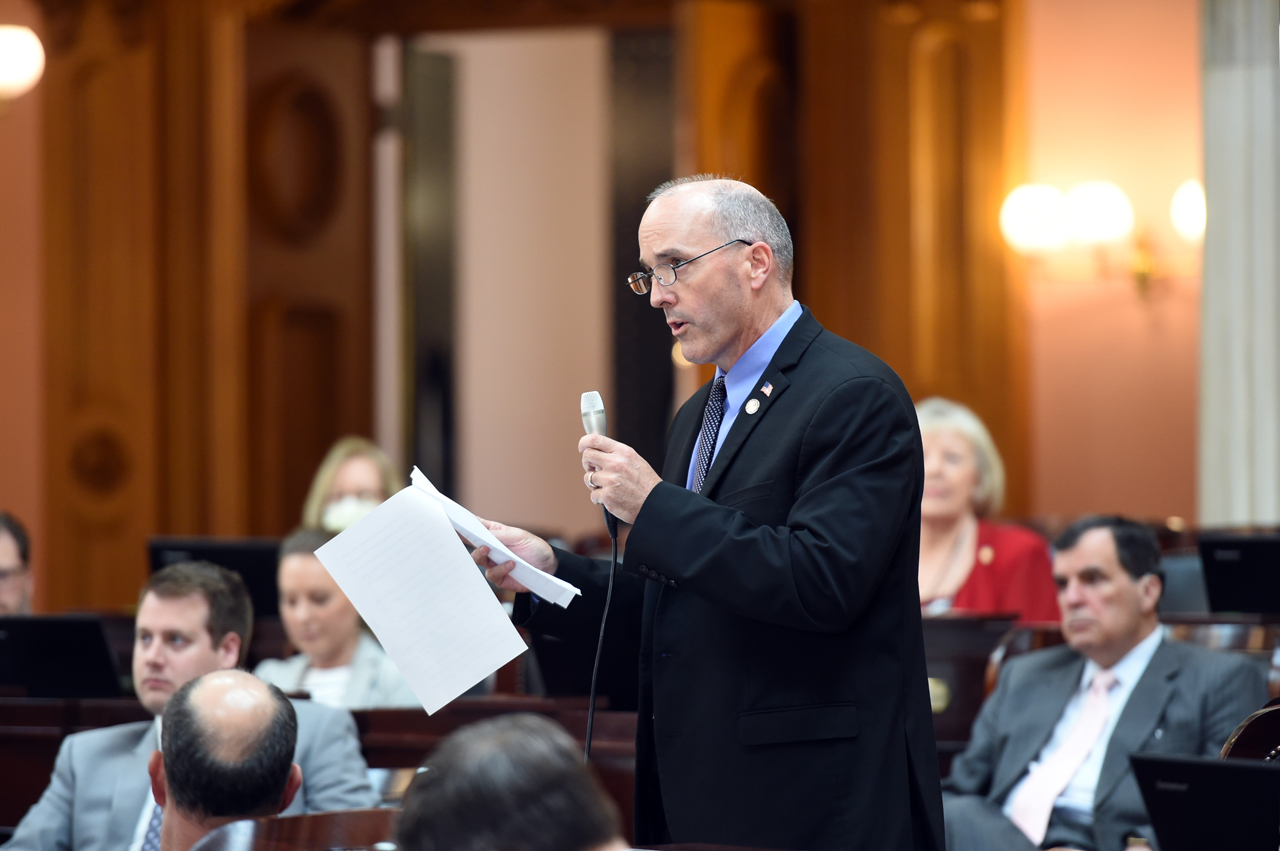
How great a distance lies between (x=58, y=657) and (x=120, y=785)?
781 millimetres

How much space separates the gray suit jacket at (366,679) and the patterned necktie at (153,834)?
127 centimetres

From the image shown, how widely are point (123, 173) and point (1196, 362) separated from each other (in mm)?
5324

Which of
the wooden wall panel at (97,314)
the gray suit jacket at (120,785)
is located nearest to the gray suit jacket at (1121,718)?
the gray suit jacket at (120,785)

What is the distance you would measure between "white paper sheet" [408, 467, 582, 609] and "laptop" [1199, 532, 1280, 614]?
6.84 feet

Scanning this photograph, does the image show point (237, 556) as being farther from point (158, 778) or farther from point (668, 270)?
point (668, 270)

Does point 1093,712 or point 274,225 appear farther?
point 274,225

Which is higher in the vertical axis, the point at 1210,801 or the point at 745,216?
the point at 745,216

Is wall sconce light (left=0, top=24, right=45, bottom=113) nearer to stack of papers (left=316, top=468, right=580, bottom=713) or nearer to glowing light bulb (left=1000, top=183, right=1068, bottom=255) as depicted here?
glowing light bulb (left=1000, top=183, right=1068, bottom=255)

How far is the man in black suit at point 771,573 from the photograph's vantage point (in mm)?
1986

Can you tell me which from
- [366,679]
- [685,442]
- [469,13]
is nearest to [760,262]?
[685,442]

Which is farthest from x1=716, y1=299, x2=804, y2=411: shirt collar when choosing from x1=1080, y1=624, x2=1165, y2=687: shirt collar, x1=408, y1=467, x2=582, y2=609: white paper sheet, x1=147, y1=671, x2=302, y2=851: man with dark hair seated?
x1=1080, y1=624, x2=1165, y2=687: shirt collar

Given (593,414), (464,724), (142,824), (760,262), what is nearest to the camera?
(593,414)

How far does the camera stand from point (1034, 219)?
7.18 m

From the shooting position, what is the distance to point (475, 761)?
1204mm
